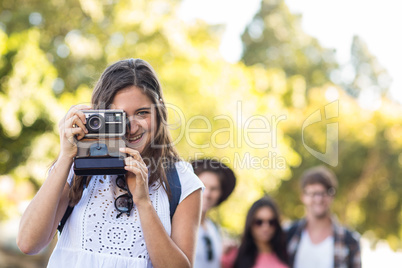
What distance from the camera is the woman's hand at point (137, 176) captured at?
Result: 235 centimetres

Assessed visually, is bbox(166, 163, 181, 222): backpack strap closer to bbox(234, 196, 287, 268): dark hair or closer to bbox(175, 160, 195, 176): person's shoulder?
bbox(175, 160, 195, 176): person's shoulder

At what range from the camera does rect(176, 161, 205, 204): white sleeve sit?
8.14ft

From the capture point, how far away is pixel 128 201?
7.97 feet

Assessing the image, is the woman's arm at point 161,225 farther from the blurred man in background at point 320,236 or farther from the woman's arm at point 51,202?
the blurred man in background at point 320,236

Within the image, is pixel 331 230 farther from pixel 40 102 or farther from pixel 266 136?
pixel 266 136

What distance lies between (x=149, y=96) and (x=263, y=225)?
3.35m

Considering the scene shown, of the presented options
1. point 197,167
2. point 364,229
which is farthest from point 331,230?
point 364,229

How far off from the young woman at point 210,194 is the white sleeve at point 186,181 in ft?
Answer: 8.43

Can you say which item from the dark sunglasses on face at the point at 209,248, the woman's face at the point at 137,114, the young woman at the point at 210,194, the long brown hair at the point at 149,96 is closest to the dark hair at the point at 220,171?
the young woman at the point at 210,194

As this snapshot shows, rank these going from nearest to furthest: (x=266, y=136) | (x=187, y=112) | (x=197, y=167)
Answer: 1. (x=197, y=167)
2. (x=187, y=112)
3. (x=266, y=136)

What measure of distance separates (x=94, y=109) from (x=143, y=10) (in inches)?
541

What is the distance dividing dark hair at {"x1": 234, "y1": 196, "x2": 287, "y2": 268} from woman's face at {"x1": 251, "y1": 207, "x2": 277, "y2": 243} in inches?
1.1

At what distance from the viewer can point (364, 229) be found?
27.3 m

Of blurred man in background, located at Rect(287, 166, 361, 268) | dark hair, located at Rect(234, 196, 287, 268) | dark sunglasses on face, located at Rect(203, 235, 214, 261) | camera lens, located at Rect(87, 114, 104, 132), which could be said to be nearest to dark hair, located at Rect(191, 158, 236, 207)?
dark sunglasses on face, located at Rect(203, 235, 214, 261)
